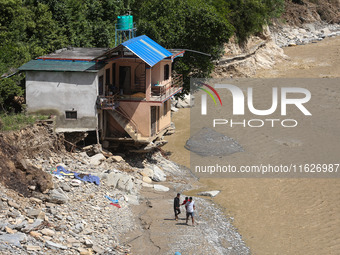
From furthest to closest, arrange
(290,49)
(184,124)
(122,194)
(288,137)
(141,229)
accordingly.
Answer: (290,49) → (184,124) → (288,137) → (122,194) → (141,229)

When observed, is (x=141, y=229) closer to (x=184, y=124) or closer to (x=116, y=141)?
(x=116, y=141)

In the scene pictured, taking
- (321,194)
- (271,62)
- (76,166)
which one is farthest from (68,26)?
(271,62)

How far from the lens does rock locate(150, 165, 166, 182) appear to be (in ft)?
113

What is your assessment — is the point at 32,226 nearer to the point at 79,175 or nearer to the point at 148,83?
the point at 79,175

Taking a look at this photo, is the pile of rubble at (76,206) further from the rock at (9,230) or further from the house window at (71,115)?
the house window at (71,115)

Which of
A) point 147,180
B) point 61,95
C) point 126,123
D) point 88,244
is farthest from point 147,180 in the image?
point 88,244

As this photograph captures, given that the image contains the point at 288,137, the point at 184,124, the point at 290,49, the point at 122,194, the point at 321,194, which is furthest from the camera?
the point at 290,49

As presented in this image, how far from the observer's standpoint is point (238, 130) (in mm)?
45156

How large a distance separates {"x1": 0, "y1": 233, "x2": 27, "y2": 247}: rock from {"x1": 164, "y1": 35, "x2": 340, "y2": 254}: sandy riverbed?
439 inches

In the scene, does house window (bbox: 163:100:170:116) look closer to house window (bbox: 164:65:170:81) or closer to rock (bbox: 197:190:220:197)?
house window (bbox: 164:65:170:81)

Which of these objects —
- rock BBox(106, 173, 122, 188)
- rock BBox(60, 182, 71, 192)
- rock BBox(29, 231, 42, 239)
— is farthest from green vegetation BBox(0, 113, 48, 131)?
rock BBox(29, 231, 42, 239)

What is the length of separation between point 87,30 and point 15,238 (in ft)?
105

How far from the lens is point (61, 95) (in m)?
33.0

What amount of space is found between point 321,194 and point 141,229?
42.4 feet
